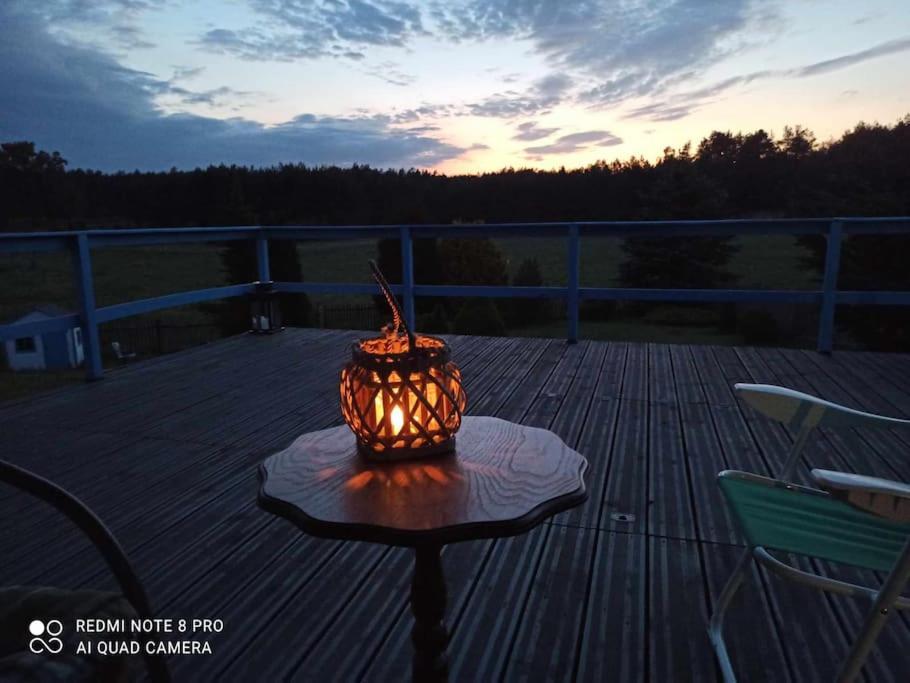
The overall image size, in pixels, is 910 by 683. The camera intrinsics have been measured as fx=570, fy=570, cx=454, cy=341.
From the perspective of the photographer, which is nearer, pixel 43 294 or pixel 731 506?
pixel 731 506

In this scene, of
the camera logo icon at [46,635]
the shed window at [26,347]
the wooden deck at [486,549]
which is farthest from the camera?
the shed window at [26,347]

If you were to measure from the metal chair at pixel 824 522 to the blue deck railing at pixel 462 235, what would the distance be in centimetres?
305

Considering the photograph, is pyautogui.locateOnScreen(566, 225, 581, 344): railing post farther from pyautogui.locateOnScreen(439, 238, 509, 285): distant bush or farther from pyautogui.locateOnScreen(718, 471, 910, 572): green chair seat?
Result: pyautogui.locateOnScreen(439, 238, 509, 285): distant bush

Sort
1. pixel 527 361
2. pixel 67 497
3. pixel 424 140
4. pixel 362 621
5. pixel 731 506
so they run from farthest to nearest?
pixel 424 140 → pixel 527 361 → pixel 362 621 → pixel 731 506 → pixel 67 497

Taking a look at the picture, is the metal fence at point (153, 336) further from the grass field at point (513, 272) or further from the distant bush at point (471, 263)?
the distant bush at point (471, 263)

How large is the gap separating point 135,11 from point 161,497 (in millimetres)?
6193

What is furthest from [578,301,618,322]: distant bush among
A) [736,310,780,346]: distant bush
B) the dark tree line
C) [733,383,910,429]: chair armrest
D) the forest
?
[733,383,910,429]: chair armrest

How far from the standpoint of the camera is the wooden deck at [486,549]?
1.32m

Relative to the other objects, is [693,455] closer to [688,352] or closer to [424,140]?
[688,352]

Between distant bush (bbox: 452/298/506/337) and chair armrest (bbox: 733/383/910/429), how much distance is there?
665 centimetres

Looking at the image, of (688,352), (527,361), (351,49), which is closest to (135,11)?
(351,49)

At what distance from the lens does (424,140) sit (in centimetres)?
1301

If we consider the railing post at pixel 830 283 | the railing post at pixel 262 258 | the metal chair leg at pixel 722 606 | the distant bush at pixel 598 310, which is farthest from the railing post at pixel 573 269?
the distant bush at pixel 598 310

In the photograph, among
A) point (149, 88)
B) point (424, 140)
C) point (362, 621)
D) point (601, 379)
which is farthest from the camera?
point (424, 140)
